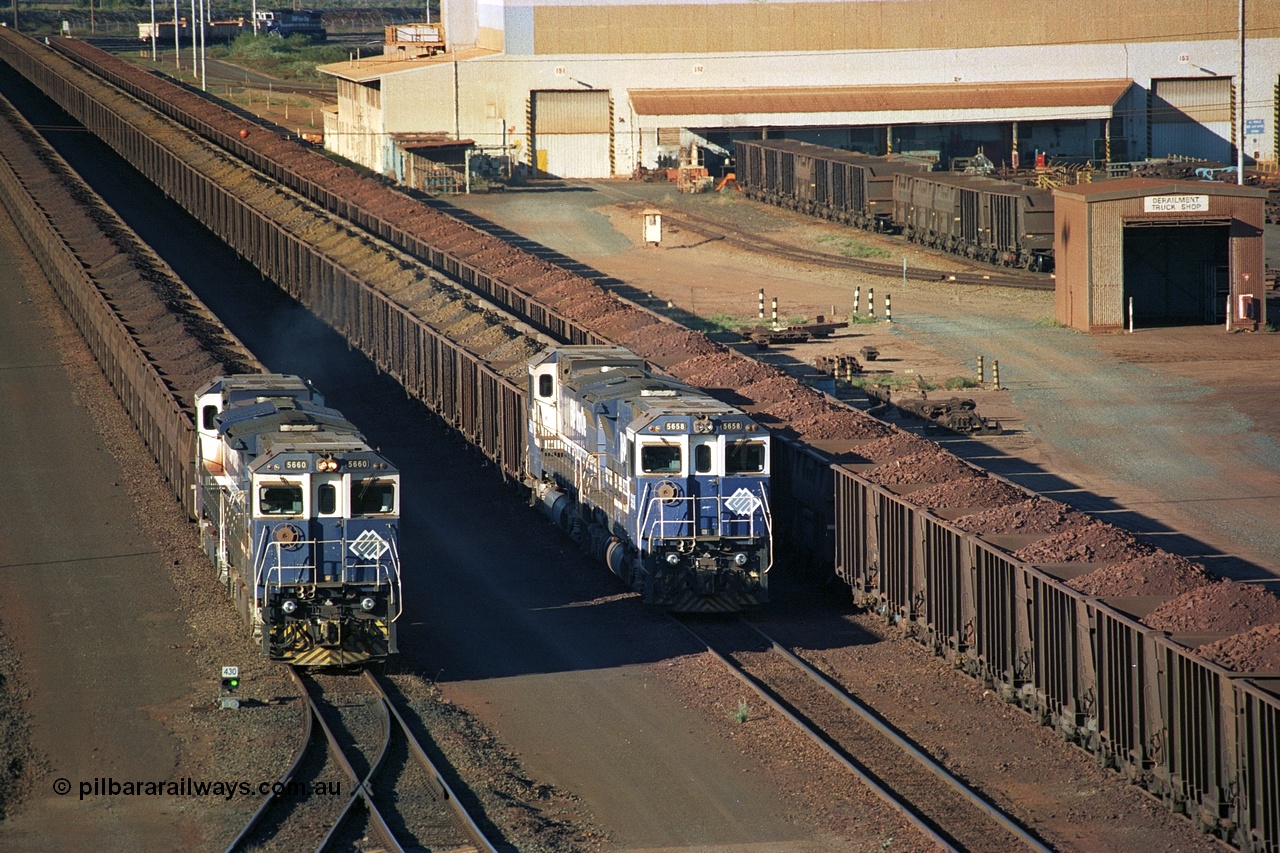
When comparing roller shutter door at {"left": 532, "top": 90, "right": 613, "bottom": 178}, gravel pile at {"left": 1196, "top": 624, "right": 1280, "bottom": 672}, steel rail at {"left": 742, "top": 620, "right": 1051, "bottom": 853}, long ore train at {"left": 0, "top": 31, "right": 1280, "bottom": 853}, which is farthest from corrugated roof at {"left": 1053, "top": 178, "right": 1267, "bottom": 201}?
roller shutter door at {"left": 532, "top": 90, "right": 613, "bottom": 178}

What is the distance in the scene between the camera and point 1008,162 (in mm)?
86125

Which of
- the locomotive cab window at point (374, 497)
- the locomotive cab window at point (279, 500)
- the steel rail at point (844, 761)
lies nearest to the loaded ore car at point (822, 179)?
the steel rail at point (844, 761)

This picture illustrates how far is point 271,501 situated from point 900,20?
67518mm

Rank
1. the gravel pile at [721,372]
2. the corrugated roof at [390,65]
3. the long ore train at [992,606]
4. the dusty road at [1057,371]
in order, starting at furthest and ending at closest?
1. the corrugated roof at [390,65]
2. the gravel pile at [721,372]
3. the dusty road at [1057,371]
4. the long ore train at [992,606]

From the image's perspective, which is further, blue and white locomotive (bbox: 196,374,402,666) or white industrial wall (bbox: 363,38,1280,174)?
white industrial wall (bbox: 363,38,1280,174)

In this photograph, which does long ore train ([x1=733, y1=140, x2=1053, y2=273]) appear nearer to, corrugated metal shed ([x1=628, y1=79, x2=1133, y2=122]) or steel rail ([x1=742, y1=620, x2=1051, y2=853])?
corrugated metal shed ([x1=628, y1=79, x2=1133, y2=122])

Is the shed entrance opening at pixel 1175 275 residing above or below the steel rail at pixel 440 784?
above

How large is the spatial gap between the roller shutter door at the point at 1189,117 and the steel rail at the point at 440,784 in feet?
236

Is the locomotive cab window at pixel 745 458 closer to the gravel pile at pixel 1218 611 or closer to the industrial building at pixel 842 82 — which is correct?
the gravel pile at pixel 1218 611

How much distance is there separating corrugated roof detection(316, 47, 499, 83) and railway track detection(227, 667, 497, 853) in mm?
63524

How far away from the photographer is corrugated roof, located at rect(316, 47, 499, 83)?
82.9 m

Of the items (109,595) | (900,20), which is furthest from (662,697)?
(900,20)

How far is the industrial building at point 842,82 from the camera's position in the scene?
8238cm

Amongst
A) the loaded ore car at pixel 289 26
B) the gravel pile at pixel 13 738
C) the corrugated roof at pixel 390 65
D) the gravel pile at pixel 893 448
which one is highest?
the loaded ore car at pixel 289 26
